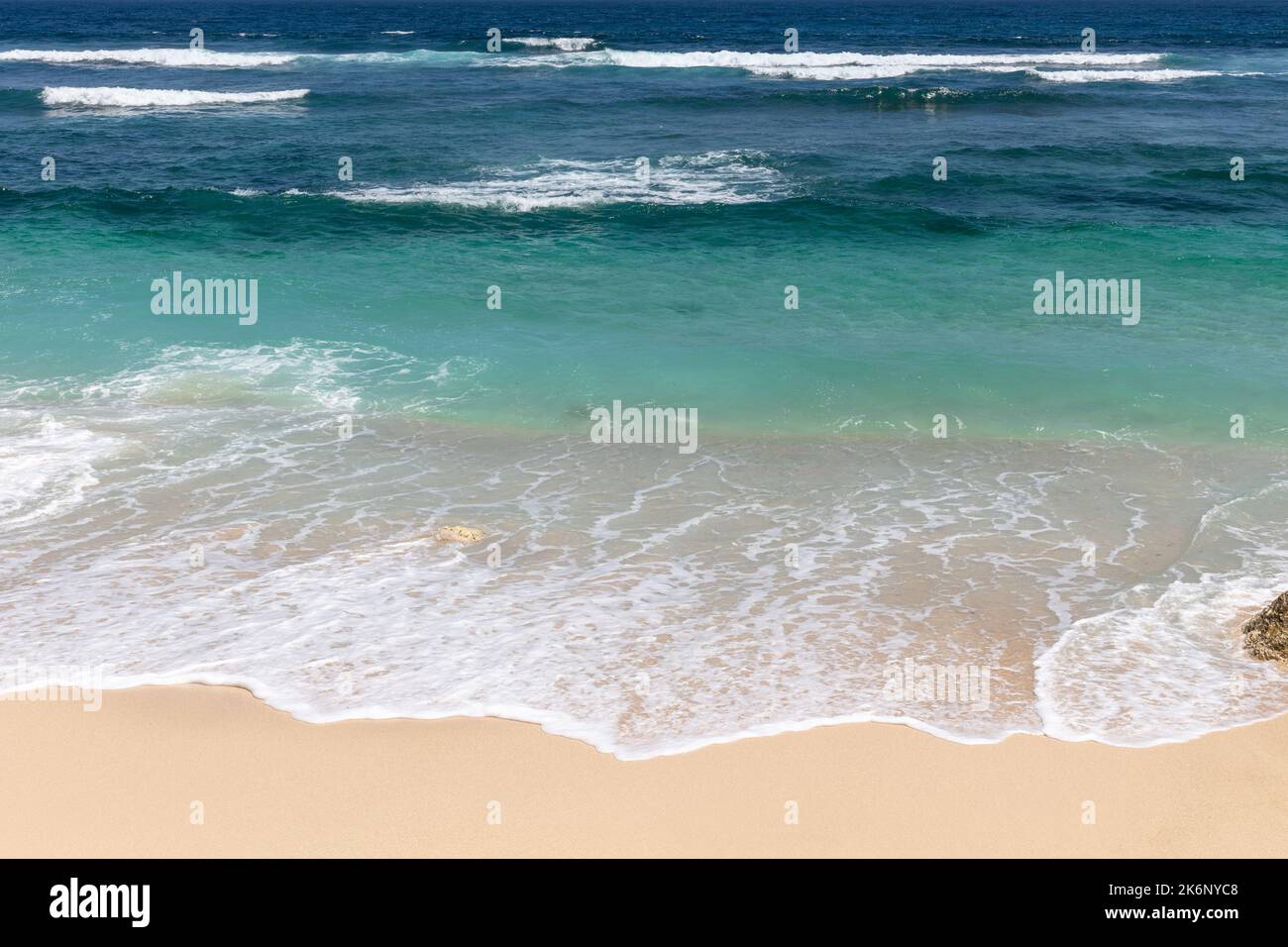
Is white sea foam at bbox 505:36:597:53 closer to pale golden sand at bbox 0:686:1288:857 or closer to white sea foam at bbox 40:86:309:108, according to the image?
white sea foam at bbox 40:86:309:108

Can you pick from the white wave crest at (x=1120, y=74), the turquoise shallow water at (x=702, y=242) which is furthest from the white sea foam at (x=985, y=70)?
the turquoise shallow water at (x=702, y=242)

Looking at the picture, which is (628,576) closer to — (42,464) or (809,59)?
(42,464)

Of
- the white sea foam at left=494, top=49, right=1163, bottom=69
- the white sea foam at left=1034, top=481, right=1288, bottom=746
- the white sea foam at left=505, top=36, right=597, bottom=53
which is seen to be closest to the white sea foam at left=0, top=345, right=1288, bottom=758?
the white sea foam at left=1034, top=481, right=1288, bottom=746

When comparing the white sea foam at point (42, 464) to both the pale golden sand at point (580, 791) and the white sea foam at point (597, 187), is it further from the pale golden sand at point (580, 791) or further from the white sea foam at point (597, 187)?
the white sea foam at point (597, 187)

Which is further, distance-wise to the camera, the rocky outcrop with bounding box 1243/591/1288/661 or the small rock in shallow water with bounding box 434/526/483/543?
the small rock in shallow water with bounding box 434/526/483/543
